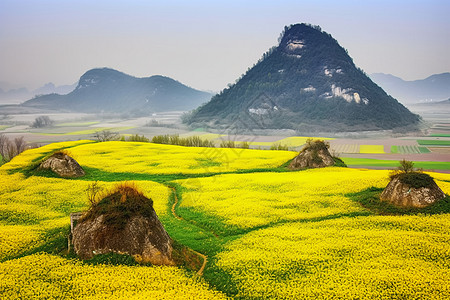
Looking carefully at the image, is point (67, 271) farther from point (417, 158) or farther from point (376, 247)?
point (417, 158)

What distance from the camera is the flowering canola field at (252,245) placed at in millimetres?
13172

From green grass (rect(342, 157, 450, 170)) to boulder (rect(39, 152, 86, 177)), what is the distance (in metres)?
56.7

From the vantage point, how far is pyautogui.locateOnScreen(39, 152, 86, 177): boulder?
36000 millimetres

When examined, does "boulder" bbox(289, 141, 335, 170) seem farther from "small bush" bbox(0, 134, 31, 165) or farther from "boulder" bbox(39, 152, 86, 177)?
"small bush" bbox(0, 134, 31, 165)

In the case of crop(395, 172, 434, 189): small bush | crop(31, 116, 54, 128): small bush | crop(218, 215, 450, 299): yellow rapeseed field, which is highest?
crop(31, 116, 54, 128): small bush

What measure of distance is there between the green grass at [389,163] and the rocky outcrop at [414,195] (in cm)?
4918

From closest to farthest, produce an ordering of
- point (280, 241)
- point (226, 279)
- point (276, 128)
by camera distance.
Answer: point (226, 279), point (280, 241), point (276, 128)

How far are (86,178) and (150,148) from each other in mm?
23270

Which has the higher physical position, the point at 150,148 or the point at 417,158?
the point at 150,148

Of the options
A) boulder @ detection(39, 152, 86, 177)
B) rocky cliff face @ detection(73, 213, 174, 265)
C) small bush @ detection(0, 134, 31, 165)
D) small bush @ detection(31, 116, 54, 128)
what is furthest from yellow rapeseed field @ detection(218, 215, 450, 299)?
small bush @ detection(31, 116, 54, 128)

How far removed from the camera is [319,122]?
16750 centimetres

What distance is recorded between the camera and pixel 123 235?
1517 cm

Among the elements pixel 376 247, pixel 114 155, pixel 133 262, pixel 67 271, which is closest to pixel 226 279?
pixel 133 262

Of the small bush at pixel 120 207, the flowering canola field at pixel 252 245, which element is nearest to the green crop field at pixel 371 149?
the flowering canola field at pixel 252 245
